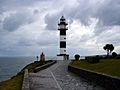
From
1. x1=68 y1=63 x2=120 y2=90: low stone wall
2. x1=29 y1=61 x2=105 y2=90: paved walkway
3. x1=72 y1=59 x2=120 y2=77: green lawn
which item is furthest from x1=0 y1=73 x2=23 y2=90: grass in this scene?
x1=72 y1=59 x2=120 y2=77: green lawn

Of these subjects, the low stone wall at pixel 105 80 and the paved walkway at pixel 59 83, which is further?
the paved walkway at pixel 59 83

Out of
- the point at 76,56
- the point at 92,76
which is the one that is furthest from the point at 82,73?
the point at 76,56

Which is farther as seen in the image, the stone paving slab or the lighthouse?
the lighthouse

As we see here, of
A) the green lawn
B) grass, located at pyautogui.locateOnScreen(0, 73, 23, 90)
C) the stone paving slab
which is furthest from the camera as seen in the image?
the green lawn

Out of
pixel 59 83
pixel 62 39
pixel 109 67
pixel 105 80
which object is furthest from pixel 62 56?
pixel 105 80

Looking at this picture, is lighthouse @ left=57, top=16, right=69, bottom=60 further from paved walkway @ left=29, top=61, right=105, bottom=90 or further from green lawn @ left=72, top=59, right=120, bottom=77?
paved walkway @ left=29, top=61, right=105, bottom=90

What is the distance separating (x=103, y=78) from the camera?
19.3 metres

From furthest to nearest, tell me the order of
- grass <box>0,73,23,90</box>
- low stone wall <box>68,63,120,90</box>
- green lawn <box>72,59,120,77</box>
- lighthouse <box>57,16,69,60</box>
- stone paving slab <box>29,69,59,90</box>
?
lighthouse <box>57,16,69,60</box> < green lawn <box>72,59,120,77</box> < grass <box>0,73,23,90</box> < stone paving slab <box>29,69,59,90</box> < low stone wall <box>68,63,120,90</box>

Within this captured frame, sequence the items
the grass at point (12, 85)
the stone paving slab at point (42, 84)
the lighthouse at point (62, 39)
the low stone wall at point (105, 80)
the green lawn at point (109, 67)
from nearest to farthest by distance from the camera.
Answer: the low stone wall at point (105, 80) < the stone paving slab at point (42, 84) < the grass at point (12, 85) < the green lawn at point (109, 67) < the lighthouse at point (62, 39)

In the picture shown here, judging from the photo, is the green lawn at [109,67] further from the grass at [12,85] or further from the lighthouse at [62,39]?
the lighthouse at [62,39]

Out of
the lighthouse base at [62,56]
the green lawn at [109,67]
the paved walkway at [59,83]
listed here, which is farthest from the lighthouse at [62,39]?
the paved walkway at [59,83]

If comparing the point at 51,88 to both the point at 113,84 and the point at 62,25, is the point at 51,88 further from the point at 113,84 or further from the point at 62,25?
the point at 62,25

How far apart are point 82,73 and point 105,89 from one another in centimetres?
1055

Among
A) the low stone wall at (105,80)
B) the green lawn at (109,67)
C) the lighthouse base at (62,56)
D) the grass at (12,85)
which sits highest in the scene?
the lighthouse base at (62,56)
